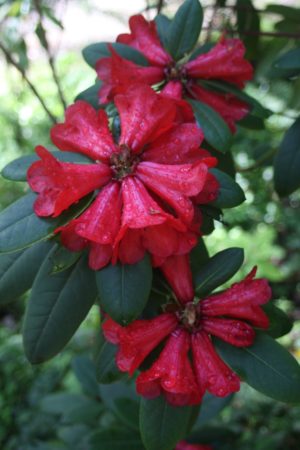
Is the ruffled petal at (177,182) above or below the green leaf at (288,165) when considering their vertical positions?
above

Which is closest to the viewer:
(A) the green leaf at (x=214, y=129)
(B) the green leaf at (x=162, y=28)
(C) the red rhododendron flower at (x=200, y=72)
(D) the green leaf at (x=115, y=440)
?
(A) the green leaf at (x=214, y=129)

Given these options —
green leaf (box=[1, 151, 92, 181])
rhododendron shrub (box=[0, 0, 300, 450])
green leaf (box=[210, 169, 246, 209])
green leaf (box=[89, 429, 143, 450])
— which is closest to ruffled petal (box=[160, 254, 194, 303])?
rhododendron shrub (box=[0, 0, 300, 450])

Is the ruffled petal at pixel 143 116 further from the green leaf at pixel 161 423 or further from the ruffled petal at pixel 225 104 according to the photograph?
the green leaf at pixel 161 423

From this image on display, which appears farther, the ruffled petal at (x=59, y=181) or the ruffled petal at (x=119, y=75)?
the ruffled petal at (x=119, y=75)

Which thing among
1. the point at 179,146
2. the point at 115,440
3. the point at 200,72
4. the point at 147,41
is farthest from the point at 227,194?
the point at 115,440

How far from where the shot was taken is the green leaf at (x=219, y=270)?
0.93 m

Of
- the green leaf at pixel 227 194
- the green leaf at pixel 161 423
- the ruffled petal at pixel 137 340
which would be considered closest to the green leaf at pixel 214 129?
the green leaf at pixel 227 194

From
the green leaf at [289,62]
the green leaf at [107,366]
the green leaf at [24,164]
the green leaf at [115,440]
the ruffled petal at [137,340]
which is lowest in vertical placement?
the green leaf at [115,440]

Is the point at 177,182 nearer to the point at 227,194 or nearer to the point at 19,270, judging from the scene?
the point at 227,194

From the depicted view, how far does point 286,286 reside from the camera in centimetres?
370

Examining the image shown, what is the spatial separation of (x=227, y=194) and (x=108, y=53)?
478 millimetres

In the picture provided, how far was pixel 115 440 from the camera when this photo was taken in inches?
54.8

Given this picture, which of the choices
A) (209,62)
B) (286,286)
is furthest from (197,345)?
(286,286)

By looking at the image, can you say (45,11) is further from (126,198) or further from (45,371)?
(45,371)
